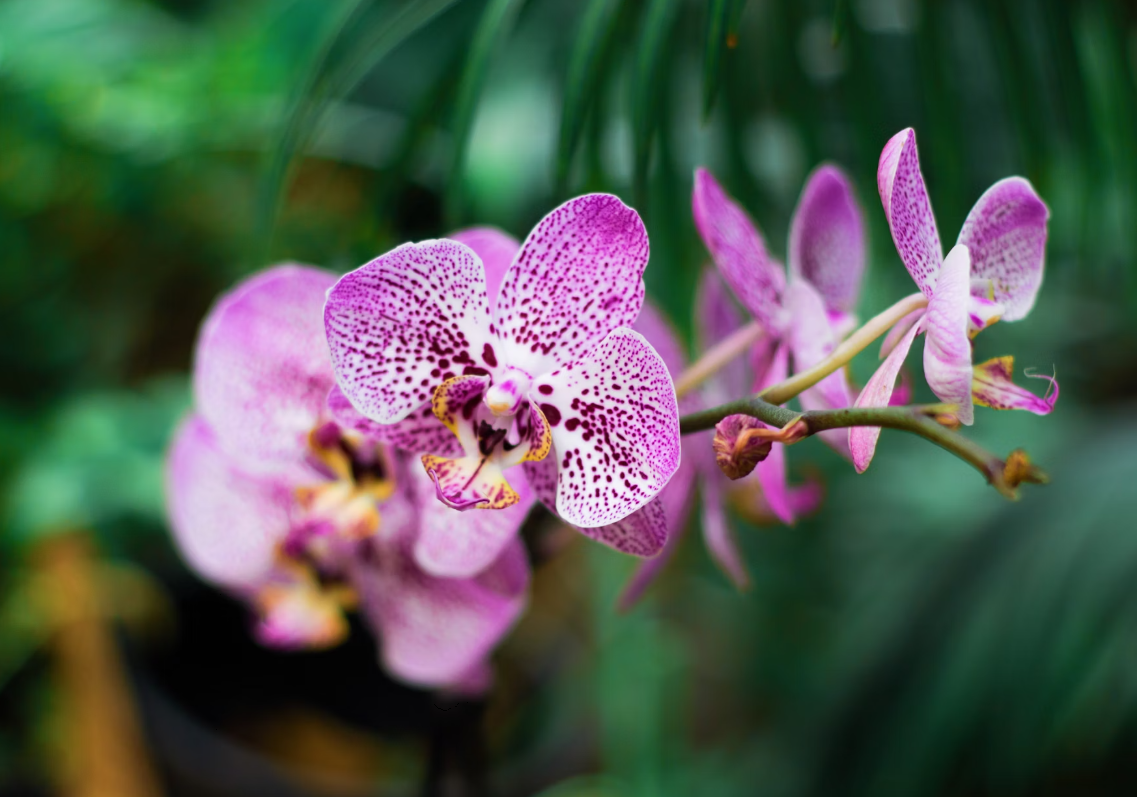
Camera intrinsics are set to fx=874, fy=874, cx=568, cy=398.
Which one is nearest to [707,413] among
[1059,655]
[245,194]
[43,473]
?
[1059,655]

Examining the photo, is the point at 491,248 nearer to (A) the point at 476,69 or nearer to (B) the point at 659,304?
(A) the point at 476,69

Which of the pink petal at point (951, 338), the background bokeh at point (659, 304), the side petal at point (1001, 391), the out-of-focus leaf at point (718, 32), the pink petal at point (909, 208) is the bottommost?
the background bokeh at point (659, 304)

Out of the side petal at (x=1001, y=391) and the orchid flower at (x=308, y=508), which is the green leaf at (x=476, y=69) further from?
the side petal at (x=1001, y=391)

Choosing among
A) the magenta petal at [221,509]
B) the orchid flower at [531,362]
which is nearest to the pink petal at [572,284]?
the orchid flower at [531,362]

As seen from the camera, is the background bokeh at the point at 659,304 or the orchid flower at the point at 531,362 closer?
the orchid flower at the point at 531,362

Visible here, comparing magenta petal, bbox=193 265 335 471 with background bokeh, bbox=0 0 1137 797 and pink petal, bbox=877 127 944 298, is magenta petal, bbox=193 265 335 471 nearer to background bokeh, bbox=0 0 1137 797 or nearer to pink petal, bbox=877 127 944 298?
background bokeh, bbox=0 0 1137 797

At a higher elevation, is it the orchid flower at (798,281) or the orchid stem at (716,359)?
the orchid flower at (798,281)

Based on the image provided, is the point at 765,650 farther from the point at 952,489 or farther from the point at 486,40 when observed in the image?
the point at 486,40

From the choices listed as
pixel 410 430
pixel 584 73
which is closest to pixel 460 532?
pixel 410 430
